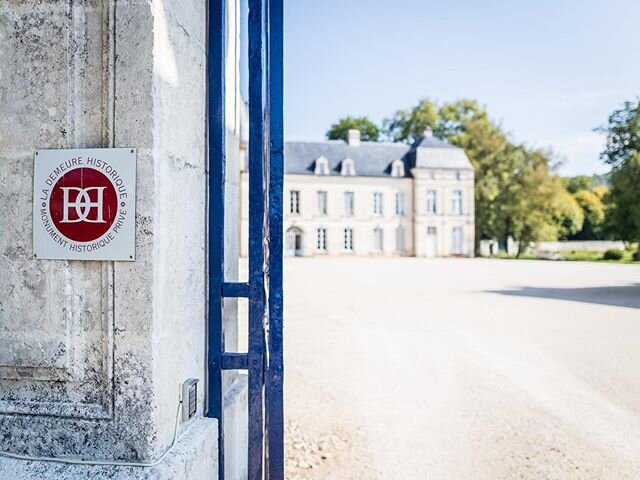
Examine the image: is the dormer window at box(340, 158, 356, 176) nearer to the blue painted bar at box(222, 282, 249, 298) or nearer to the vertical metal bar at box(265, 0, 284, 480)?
the vertical metal bar at box(265, 0, 284, 480)

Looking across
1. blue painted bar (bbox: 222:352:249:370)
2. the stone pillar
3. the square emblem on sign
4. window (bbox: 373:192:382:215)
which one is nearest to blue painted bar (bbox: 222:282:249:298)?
blue painted bar (bbox: 222:352:249:370)

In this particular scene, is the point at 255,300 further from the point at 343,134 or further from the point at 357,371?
the point at 343,134

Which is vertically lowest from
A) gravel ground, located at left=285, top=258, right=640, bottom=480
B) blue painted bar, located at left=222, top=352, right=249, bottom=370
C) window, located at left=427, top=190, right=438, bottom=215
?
gravel ground, located at left=285, top=258, right=640, bottom=480

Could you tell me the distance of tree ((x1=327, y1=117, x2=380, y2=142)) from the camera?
5319 cm

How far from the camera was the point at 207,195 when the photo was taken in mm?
2215

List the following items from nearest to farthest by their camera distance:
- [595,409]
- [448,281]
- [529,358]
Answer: [595,409] → [529,358] → [448,281]

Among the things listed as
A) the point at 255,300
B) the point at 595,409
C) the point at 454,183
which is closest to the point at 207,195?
the point at 255,300

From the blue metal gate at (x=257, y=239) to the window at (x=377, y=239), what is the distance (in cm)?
4206

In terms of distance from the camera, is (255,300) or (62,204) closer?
(62,204)

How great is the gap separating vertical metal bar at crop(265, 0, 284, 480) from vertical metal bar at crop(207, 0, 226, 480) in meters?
0.20

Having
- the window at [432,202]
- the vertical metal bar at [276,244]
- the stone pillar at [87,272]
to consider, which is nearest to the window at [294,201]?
the window at [432,202]

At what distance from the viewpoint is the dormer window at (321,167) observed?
142 feet

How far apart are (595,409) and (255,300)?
369cm

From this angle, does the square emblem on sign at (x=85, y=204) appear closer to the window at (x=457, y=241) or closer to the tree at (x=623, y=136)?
the tree at (x=623, y=136)
